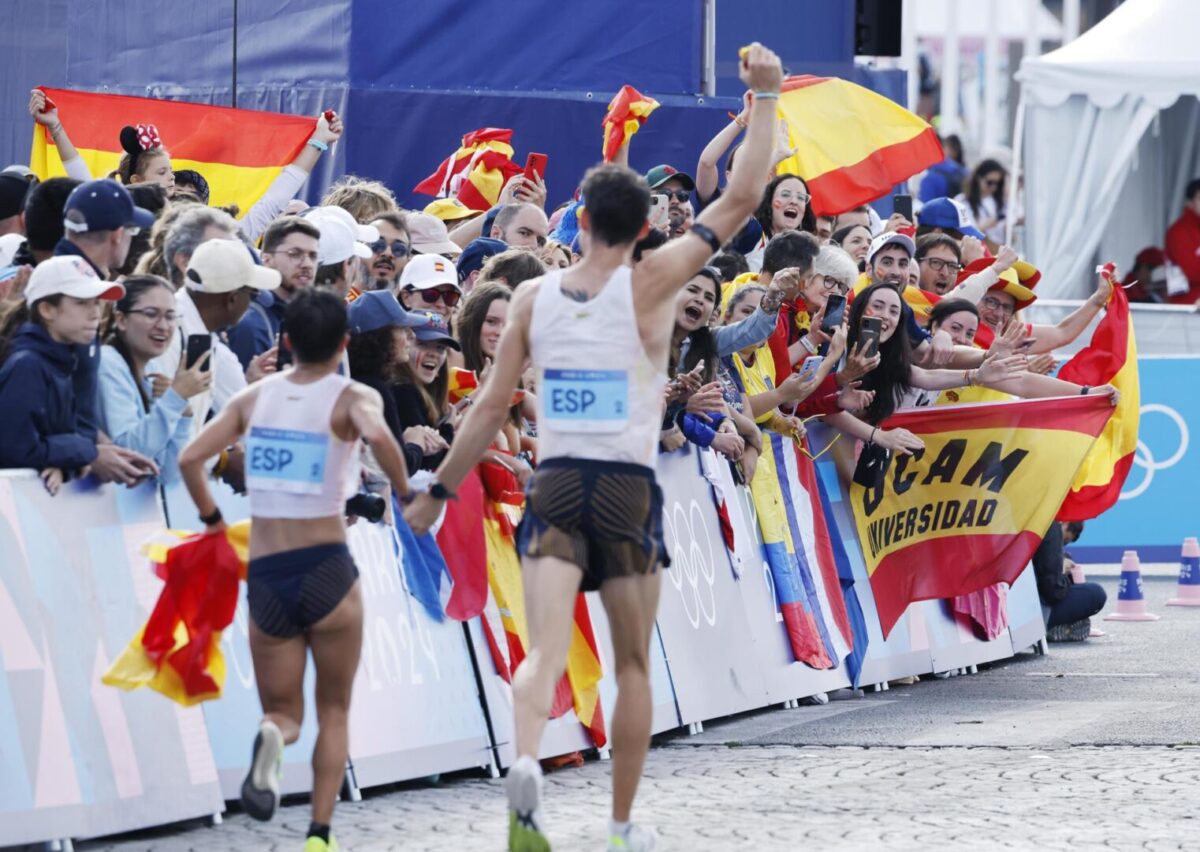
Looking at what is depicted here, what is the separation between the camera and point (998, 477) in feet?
44.2

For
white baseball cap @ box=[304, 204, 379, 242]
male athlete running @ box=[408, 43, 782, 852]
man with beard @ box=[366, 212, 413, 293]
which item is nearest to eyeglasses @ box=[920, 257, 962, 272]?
man with beard @ box=[366, 212, 413, 293]

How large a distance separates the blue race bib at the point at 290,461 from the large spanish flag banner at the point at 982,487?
6.26 metres

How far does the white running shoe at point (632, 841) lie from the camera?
7527 millimetres

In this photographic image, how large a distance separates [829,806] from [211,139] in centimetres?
651

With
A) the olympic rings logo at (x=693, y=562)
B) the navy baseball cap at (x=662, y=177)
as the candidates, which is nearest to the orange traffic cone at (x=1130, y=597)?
the navy baseball cap at (x=662, y=177)

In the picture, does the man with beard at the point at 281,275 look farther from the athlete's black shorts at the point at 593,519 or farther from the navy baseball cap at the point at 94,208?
the athlete's black shorts at the point at 593,519

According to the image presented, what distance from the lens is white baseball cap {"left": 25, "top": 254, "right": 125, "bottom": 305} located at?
818 centimetres

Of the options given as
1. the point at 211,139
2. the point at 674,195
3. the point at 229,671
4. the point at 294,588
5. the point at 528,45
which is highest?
the point at 528,45

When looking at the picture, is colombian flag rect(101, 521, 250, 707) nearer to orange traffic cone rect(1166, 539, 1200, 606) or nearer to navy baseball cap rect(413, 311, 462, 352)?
navy baseball cap rect(413, 311, 462, 352)

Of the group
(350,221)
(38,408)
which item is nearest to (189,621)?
(38,408)

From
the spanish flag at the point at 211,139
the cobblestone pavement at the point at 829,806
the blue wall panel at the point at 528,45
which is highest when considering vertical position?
the blue wall panel at the point at 528,45

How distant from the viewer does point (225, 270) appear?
877cm

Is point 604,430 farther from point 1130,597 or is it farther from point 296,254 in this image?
point 1130,597

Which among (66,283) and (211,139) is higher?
(211,139)
